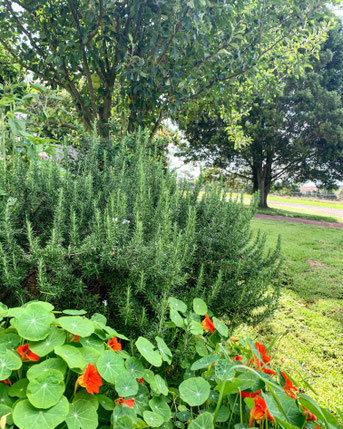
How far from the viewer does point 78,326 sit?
849 mm

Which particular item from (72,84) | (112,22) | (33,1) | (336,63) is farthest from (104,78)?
(336,63)

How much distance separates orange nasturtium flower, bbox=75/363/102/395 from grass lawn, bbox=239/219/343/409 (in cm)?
57

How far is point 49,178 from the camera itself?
148cm

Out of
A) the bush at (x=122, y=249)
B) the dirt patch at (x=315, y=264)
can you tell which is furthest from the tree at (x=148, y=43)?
the dirt patch at (x=315, y=264)

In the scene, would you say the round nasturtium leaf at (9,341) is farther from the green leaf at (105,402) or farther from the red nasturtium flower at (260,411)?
the red nasturtium flower at (260,411)

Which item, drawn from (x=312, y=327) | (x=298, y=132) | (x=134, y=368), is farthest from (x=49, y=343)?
(x=298, y=132)

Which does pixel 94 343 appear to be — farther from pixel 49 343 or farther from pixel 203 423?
pixel 203 423

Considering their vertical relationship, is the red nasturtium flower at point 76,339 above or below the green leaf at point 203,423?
above

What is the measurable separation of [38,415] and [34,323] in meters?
0.23

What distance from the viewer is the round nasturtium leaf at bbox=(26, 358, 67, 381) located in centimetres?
74

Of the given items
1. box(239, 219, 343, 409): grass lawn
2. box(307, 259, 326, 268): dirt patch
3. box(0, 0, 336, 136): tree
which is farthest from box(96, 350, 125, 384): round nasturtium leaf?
box(307, 259, 326, 268): dirt patch

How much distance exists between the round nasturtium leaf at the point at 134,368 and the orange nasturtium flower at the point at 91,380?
15 cm

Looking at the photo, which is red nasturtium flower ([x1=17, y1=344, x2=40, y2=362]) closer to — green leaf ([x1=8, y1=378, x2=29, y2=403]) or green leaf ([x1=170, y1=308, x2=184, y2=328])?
green leaf ([x1=8, y1=378, x2=29, y2=403])

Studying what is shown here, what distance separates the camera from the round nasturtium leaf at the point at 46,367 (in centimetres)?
74
